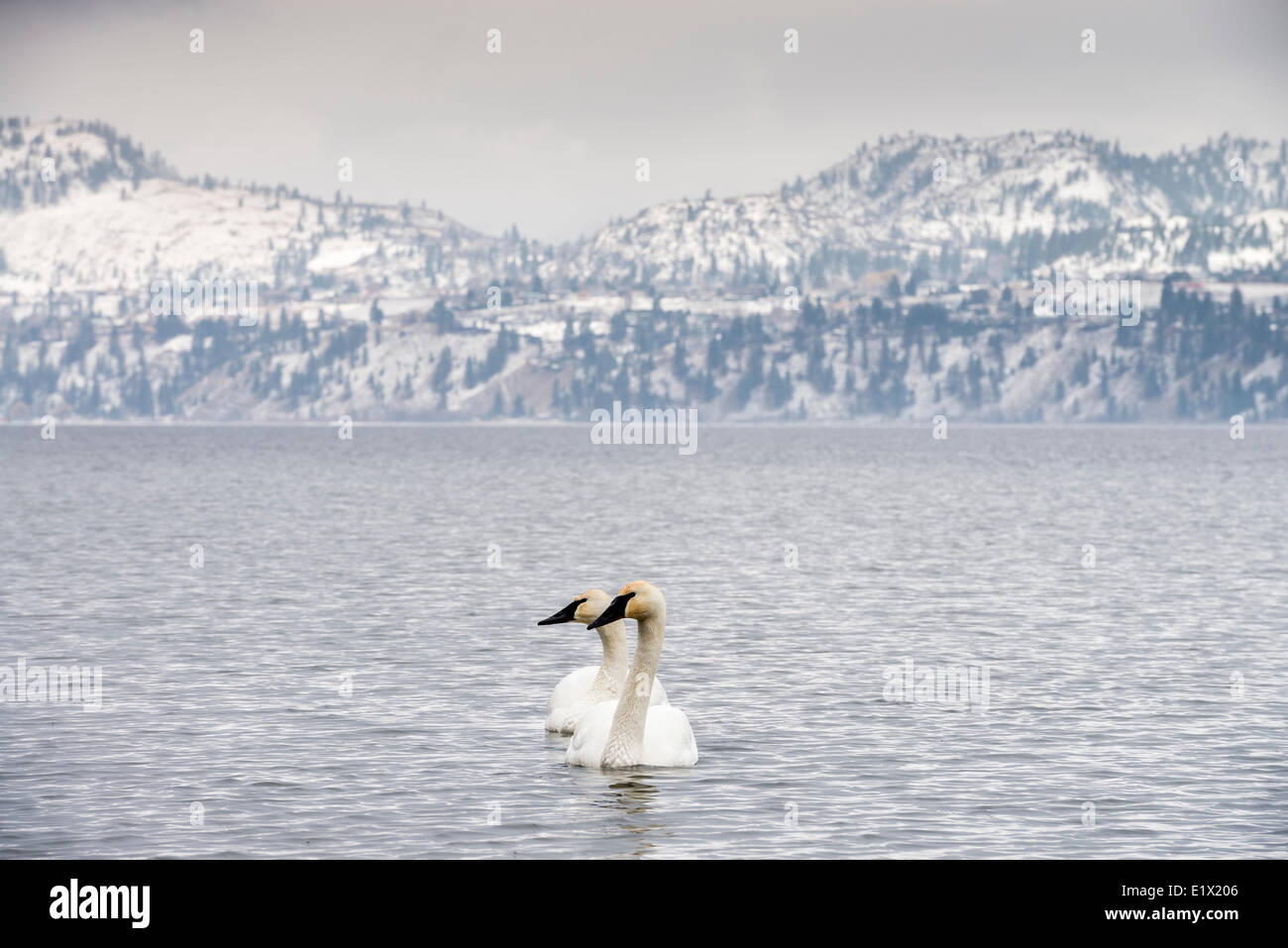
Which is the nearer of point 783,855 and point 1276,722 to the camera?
point 783,855

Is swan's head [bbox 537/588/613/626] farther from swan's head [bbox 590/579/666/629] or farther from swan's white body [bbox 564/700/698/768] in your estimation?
swan's head [bbox 590/579/666/629]

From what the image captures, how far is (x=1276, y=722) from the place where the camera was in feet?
114

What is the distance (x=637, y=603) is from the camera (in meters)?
28.2

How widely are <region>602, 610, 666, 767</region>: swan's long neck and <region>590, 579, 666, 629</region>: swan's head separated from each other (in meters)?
0.09

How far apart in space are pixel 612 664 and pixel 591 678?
222 cm

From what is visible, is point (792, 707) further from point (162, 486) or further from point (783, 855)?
point (162, 486)

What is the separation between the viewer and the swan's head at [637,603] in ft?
92.3

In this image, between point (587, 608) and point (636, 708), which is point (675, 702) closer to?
point (587, 608)

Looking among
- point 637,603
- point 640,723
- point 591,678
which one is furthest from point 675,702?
point 637,603

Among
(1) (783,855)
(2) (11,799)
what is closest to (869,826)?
(1) (783,855)

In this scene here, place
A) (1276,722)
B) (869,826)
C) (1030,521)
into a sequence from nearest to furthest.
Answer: (869,826) → (1276,722) → (1030,521)
